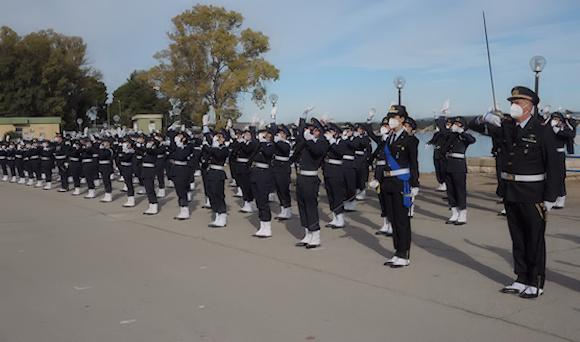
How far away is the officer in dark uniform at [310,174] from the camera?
900 cm

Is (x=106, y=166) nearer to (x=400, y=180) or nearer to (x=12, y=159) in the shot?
(x=12, y=159)

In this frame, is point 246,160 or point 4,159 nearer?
point 246,160

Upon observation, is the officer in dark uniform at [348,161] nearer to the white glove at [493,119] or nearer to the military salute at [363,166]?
the military salute at [363,166]

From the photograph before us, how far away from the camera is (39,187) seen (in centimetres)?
2205

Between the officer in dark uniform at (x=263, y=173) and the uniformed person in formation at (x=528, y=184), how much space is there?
15.0ft

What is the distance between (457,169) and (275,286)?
5.44 meters

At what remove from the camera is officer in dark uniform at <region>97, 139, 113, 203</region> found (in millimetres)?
16453

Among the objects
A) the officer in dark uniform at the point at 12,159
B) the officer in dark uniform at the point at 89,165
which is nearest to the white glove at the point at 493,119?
the officer in dark uniform at the point at 89,165

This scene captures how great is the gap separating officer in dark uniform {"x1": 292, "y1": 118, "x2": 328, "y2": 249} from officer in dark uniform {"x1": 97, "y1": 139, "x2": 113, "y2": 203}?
8.72 meters

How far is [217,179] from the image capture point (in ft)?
37.1

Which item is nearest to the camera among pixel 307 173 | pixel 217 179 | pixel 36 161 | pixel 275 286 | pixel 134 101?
pixel 275 286

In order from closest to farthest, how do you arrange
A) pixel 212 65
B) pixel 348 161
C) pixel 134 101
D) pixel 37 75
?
pixel 348 161
pixel 212 65
pixel 37 75
pixel 134 101

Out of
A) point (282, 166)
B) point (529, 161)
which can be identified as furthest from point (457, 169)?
point (529, 161)

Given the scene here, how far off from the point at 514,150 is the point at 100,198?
1347 cm
